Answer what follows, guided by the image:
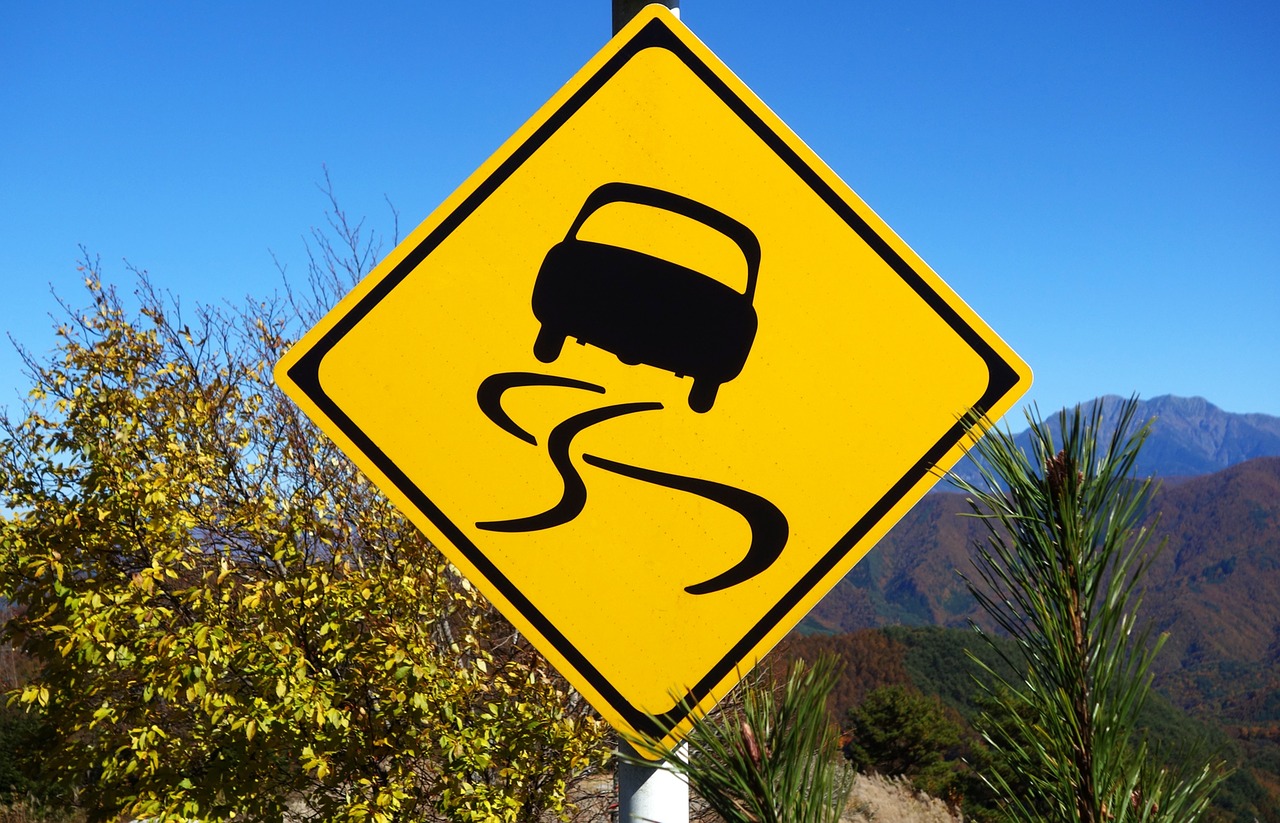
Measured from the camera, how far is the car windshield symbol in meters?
1.38

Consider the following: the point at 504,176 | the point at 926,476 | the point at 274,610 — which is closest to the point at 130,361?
the point at 274,610

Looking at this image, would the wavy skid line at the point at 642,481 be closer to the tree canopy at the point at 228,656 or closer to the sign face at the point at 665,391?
the sign face at the point at 665,391

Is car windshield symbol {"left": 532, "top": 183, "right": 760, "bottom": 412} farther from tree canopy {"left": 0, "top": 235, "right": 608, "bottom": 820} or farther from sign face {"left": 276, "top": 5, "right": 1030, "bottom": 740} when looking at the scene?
tree canopy {"left": 0, "top": 235, "right": 608, "bottom": 820}

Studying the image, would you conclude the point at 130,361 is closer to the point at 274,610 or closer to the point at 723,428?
the point at 274,610

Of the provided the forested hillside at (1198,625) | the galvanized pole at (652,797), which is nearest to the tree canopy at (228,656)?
the galvanized pole at (652,797)

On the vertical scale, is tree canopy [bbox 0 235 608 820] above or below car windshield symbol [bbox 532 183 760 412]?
above

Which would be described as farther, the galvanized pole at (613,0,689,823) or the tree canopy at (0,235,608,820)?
the tree canopy at (0,235,608,820)

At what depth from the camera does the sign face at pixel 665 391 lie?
1362mm

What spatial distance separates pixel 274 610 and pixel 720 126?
4229mm

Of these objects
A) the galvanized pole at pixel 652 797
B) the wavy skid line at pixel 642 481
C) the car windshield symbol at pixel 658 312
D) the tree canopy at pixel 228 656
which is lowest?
the galvanized pole at pixel 652 797

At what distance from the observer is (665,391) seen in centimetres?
137

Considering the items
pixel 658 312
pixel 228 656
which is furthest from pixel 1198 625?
pixel 658 312

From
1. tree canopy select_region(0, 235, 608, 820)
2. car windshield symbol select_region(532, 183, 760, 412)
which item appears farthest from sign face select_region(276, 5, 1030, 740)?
tree canopy select_region(0, 235, 608, 820)

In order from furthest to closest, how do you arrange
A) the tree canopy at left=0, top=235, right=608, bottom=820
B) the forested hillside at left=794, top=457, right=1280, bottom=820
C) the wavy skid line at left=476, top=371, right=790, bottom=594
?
the forested hillside at left=794, top=457, right=1280, bottom=820 < the tree canopy at left=0, top=235, right=608, bottom=820 < the wavy skid line at left=476, top=371, right=790, bottom=594
